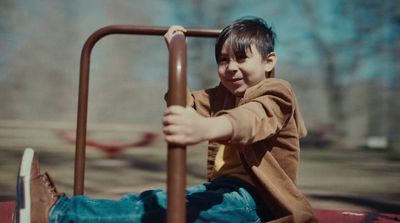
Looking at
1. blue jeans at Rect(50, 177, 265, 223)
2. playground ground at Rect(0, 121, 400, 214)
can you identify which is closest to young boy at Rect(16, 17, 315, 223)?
blue jeans at Rect(50, 177, 265, 223)

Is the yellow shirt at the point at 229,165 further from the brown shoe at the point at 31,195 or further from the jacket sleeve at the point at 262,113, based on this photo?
the brown shoe at the point at 31,195

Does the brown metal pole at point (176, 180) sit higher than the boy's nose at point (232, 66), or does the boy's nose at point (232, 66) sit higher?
the boy's nose at point (232, 66)

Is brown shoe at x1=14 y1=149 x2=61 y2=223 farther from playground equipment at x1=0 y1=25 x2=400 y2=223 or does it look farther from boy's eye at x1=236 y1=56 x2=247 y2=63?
boy's eye at x1=236 y1=56 x2=247 y2=63

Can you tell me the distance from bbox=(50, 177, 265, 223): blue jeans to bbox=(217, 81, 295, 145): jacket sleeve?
16cm

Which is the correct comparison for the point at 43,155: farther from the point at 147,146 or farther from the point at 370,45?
the point at 370,45

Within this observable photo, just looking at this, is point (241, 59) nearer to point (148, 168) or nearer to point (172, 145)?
point (172, 145)

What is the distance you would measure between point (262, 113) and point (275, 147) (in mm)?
175

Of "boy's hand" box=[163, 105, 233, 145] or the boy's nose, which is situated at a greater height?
the boy's nose

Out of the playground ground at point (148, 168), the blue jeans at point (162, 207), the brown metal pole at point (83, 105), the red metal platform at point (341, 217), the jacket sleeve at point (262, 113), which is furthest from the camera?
the playground ground at point (148, 168)

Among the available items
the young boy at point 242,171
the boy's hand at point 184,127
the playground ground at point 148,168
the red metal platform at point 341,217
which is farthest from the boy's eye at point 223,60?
the playground ground at point 148,168

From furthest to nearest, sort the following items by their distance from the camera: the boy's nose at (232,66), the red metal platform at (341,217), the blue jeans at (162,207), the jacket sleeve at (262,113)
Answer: the red metal platform at (341,217) < the boy's nose at (232,66) < the blue jeans at (162,207) < the jacket sleeve at (262,113)

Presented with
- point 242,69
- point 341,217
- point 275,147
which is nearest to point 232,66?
point 242,69

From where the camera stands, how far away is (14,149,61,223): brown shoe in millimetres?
850

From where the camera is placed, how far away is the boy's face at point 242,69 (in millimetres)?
998
